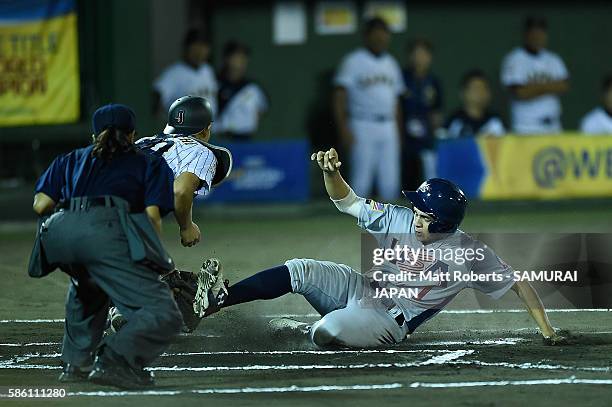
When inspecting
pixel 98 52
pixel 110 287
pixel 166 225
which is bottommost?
pixel 166 225

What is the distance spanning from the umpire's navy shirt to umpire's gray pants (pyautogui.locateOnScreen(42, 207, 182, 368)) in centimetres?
11

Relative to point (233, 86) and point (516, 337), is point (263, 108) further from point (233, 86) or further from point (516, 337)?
point (516, 337)

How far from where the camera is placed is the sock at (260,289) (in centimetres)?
732

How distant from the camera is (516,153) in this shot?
15219 mm

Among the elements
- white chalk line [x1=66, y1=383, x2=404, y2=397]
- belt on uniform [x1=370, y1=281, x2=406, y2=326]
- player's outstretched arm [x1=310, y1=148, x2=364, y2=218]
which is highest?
player's outstretched arm [x1=310, y1=148, x2=364, y2=218]

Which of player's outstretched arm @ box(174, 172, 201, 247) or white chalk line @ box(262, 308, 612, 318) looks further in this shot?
white chalk line @ box(262, 308, 612, 318)

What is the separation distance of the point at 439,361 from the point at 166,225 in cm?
787

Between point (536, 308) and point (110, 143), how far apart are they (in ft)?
9.06

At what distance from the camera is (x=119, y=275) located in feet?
20.0

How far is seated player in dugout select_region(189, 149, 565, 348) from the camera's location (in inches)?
282

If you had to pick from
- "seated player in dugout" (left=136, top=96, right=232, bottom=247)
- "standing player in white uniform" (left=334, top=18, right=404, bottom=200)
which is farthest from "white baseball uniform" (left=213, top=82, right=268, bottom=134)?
"seated player in dugout" (left=136, top=96, right=232, bottom=247)

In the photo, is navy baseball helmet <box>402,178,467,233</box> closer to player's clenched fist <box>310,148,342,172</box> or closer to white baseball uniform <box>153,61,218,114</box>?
player's clenched fist <box>310,148,342,172</box>

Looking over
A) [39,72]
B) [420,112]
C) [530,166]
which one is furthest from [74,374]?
[530,166]

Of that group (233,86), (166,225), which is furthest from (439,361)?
(233,86)
